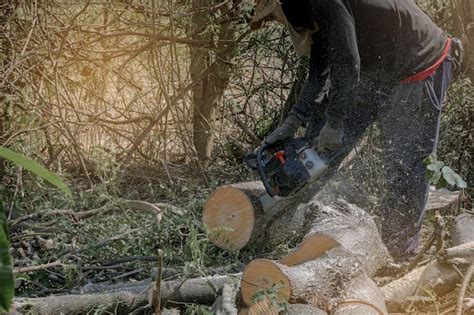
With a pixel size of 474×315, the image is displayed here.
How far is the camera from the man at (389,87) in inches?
138

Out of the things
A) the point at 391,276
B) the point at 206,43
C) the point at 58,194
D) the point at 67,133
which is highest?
the point at 206,43

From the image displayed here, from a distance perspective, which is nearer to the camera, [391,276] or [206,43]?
[391,276]

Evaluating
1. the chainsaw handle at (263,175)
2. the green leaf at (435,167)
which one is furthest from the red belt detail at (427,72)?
the chainsaw handle at (263,175)

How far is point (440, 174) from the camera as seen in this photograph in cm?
340

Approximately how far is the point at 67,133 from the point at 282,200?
159 centimetres

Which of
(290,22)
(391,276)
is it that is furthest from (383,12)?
(391,276)

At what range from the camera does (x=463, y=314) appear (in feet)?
9.45

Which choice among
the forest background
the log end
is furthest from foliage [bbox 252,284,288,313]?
the forest background

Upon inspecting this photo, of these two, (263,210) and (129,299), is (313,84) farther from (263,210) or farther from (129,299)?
(129,299)

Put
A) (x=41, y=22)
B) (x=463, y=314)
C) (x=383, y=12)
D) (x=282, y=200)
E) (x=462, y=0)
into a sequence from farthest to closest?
(x=462, y=0)
(x=41, y=22)
(x=282, y=200)
(x=383, y=12)
(x=463, y=314)

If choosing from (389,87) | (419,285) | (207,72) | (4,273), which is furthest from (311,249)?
(207,72)

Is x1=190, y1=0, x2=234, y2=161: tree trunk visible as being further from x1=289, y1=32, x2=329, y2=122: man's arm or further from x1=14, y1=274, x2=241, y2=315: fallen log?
x1=14, y1=274, x2=241, y2=315: fallen log

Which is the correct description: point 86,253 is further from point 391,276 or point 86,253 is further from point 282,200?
point 391,276

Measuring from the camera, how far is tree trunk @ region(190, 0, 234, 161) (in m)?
4.94
